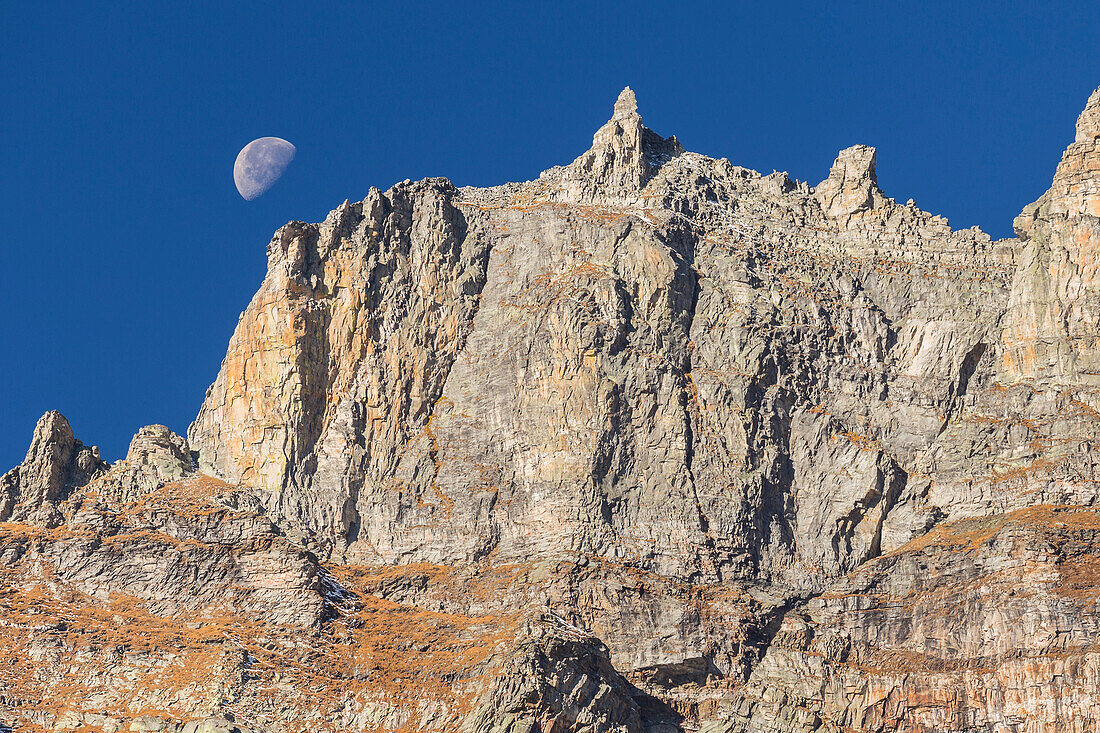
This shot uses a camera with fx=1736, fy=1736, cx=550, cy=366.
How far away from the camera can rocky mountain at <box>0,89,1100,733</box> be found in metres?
97.2

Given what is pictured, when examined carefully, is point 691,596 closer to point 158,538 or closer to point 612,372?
point 612,372

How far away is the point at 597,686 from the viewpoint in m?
94.1

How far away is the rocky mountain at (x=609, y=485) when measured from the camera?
97188mm

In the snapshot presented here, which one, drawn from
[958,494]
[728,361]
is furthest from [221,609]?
[958,494]

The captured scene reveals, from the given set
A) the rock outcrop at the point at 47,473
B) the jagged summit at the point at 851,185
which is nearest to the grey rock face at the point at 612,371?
the jagged summit at the point at 851,185

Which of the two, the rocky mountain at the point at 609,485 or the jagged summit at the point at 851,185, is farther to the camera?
the jagged summit at the point at 851,185

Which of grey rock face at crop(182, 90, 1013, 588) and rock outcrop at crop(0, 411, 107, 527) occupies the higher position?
grey rock face at crop(182, 90, 1013, 588)

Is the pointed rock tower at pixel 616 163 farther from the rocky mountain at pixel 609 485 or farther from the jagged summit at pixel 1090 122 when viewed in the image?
the jagged summit at pixel 1090 122

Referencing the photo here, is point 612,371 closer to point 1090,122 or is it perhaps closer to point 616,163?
point 616,163

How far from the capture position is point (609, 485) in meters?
108

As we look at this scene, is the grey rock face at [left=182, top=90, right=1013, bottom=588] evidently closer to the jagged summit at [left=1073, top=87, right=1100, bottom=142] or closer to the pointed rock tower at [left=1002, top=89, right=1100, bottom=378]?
the pointed rock tower at [left=1002, top=89, right=1100, bottom=378]

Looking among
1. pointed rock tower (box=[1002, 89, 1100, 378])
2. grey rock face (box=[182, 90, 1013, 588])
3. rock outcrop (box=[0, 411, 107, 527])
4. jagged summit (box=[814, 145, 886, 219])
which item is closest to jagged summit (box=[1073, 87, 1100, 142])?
pointed rock tower (box=[1002, 89, 1100, 378])

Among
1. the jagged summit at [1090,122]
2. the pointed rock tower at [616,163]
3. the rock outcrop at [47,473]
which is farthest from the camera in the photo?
the pointed rock tower at [616,163]

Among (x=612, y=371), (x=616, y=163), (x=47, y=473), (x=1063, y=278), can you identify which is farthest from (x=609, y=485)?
(x=47, y=473)
